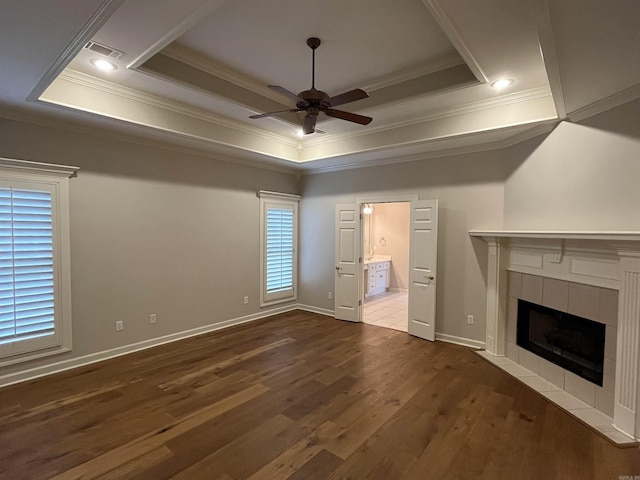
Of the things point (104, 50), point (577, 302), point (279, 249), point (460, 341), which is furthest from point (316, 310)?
point (104, 50)

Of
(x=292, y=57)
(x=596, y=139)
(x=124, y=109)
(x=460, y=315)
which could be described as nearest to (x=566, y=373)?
(x=460, y=315)

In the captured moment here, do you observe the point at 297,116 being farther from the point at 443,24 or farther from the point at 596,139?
the point at 596,139

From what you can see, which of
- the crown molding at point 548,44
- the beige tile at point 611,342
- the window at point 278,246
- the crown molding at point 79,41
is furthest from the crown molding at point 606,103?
the window at point 278,246

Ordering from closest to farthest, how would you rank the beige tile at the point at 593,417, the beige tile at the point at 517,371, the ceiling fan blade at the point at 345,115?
the beige tile at the point at 593,417 < the ceiling fan blade at the point at 345,115 < the beige tile at the point at 517,371

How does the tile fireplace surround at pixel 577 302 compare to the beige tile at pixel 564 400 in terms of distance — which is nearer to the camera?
the tile fireplace surround at pixel 577 302

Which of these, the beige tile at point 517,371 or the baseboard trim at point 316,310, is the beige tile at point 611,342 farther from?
the baseboard trim at point 316,310

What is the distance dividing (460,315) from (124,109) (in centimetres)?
499

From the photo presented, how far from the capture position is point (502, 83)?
332 centimetres

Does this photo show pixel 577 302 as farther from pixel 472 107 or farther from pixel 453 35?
pixel 453 35

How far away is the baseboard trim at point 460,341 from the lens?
455 centimetres

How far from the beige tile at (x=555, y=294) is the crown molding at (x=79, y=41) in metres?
4.32

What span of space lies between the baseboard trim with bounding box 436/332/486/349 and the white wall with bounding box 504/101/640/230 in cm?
168

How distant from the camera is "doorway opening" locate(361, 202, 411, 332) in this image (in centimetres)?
802

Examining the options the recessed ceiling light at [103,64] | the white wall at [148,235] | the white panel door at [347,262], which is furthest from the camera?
the white panel door at [347,262]
